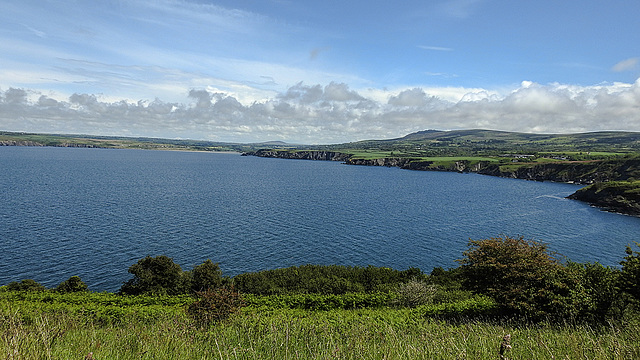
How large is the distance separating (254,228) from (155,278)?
3212 cm

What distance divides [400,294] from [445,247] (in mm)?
33440

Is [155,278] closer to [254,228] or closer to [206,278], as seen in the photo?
[206,278]

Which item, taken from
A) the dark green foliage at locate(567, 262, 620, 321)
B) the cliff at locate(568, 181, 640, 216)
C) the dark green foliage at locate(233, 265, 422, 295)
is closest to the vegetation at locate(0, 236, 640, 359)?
the dark green foliage at locate(567, 262, 620, 321)

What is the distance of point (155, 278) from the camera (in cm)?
3177

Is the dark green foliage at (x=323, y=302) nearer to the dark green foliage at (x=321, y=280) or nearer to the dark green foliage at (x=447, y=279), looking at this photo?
the dark green foliage at (x=321, y=280)

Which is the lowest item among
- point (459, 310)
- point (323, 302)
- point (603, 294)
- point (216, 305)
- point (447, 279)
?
point (447, 279)

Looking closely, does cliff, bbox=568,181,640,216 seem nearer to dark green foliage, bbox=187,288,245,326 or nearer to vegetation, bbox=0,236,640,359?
vegetation, bbox=0,236,640,359

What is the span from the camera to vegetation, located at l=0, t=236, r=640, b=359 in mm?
7258

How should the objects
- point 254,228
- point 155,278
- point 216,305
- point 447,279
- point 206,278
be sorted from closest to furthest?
point 216,305, point 155,278, point 206,278, point 447,279, point 254,228

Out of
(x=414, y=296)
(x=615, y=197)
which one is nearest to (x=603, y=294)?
(x=414, y=296)

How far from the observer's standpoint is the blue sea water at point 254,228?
45906 millimetres

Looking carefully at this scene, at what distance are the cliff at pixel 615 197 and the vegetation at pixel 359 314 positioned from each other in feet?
312

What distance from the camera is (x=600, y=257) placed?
5362 centimetres

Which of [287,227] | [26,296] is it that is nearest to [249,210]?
[287,227]
